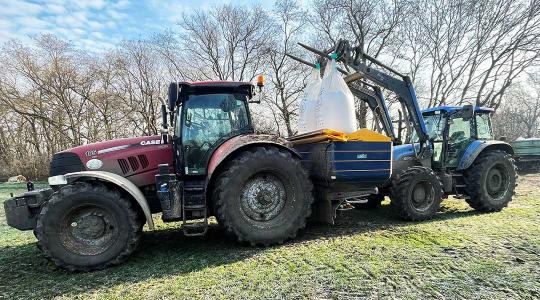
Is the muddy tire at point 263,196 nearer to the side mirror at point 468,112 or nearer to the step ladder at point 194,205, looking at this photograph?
the step ladder at point 194,205

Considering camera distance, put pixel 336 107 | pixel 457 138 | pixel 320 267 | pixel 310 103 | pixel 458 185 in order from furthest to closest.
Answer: pixel 457 138
pixel 458 185
pixel 310 103
pixel 336 107
pixel 320 267

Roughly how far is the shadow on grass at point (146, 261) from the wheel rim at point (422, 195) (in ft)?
1.06

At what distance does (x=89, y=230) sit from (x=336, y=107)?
3.65m

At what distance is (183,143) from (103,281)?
1908 mm

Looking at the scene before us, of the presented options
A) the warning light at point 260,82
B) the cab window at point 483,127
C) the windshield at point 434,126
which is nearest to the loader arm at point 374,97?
the windshield at point 434,126

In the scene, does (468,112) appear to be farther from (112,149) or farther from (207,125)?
(112,149)

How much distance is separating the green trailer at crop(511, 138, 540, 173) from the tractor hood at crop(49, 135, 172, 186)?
50.2ft

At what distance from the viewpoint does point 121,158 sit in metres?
4.50

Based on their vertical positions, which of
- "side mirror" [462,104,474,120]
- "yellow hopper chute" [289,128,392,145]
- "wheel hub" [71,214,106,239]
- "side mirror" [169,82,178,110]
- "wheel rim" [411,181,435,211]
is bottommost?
"wheel rim" [411,181,435,211]

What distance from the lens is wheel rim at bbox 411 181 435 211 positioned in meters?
5.80

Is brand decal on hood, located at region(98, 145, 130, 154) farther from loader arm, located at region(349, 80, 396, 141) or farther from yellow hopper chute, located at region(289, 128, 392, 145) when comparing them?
loader arm, located at region(349, 80, 396, 141)

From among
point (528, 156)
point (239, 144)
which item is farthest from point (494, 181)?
point (528, 156)

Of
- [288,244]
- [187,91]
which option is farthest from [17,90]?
[288,244]

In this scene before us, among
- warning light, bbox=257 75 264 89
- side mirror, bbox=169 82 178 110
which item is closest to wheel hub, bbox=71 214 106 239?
side mirror, bbox=169 82 178 110
